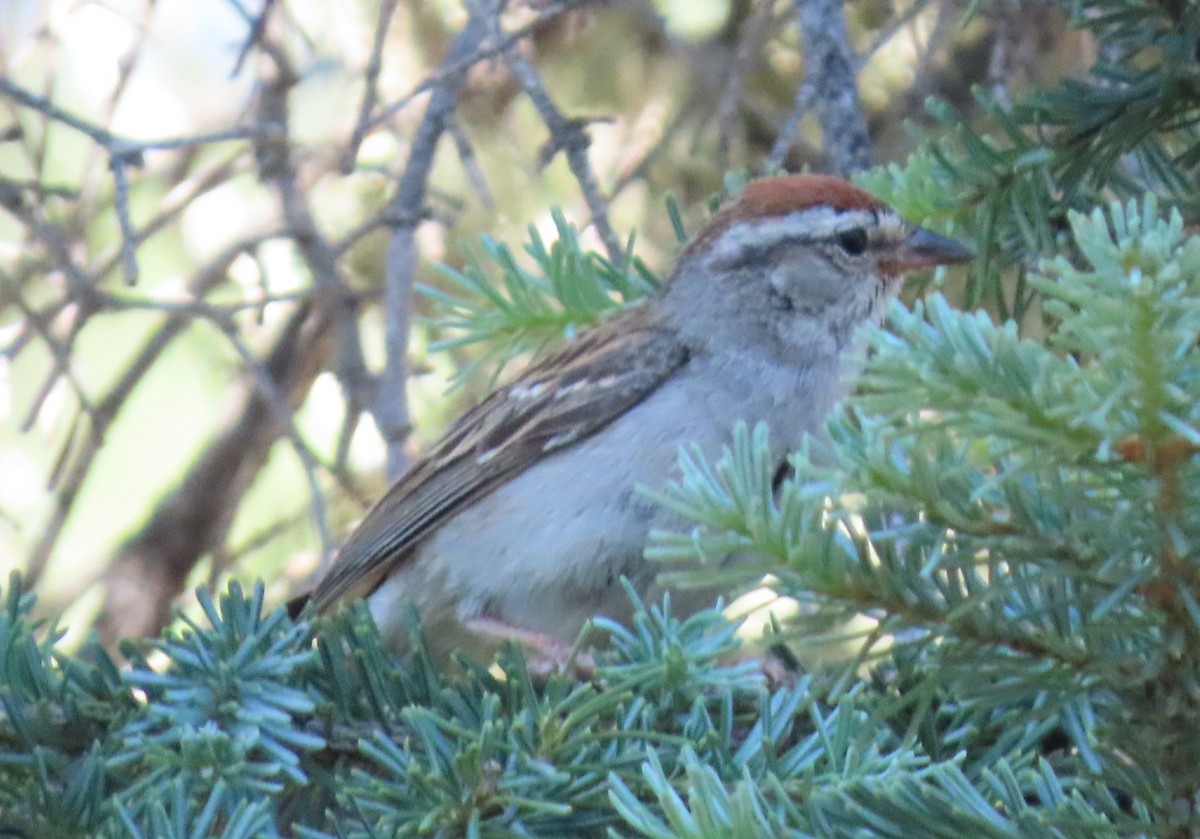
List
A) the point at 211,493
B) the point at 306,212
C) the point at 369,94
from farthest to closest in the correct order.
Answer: the point at 211,493 < the point at 306,212 < the point at 369,94

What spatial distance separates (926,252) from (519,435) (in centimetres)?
80

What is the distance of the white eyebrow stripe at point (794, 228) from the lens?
2.65m

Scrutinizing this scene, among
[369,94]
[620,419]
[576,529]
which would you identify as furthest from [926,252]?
[369,94]

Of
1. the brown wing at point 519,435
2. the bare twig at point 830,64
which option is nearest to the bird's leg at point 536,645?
the brown wing at point 519,435

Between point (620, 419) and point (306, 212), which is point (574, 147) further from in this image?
point (306, 212)

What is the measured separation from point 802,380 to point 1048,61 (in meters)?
1.22

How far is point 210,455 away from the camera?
388cm

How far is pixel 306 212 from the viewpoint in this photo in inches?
132

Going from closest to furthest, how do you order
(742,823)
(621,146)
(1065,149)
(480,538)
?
(742,823)
(1065,149)
(480,538)
(621,146)

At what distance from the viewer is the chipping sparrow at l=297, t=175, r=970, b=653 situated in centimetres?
250

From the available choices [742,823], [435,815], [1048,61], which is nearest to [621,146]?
[1048,61]

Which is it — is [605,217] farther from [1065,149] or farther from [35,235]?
[35,235]

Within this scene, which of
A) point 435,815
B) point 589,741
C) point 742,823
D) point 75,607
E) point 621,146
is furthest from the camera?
point 75,607

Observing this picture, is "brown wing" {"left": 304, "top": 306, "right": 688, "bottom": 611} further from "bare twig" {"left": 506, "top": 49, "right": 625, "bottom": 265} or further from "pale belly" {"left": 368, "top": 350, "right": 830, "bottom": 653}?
"bare twig" {"left": 506, "top": 49, "right": 625, "bottom": 265}
